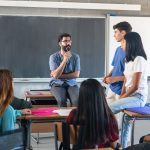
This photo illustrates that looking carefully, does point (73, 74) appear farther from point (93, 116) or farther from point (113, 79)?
point (93, 116)

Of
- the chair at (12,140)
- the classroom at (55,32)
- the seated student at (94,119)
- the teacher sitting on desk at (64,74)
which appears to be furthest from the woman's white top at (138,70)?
the chair at (12,140)

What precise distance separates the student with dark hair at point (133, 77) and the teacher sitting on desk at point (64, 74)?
3.12ft

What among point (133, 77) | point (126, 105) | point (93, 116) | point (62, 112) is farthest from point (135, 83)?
point (93, 116)

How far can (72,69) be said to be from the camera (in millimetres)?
4938

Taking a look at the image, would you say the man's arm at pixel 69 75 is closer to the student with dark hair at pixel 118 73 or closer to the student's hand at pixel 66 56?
the student's hand at pixel 66 56

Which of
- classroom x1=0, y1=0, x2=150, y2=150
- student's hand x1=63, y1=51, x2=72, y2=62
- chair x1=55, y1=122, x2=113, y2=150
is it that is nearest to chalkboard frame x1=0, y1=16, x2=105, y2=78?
classroom x1=0, y1=0, x2=150, y2=150

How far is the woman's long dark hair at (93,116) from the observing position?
94.7 inches

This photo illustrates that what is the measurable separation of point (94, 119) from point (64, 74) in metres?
2.47

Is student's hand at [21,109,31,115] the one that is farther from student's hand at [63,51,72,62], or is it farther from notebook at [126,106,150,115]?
student's hand at [63,51,72,62]

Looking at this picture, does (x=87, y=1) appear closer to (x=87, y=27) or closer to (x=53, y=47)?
(x=87, y=27)

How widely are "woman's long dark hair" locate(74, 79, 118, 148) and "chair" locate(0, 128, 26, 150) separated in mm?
469

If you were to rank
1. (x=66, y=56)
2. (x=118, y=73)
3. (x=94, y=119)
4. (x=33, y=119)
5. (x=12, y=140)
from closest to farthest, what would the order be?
(x=12, y=140), (x=94, y=119), (x=33, y=119), (x=118, y=73), (x=66, y=56)

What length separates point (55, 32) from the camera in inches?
231

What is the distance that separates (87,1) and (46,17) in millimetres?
762
